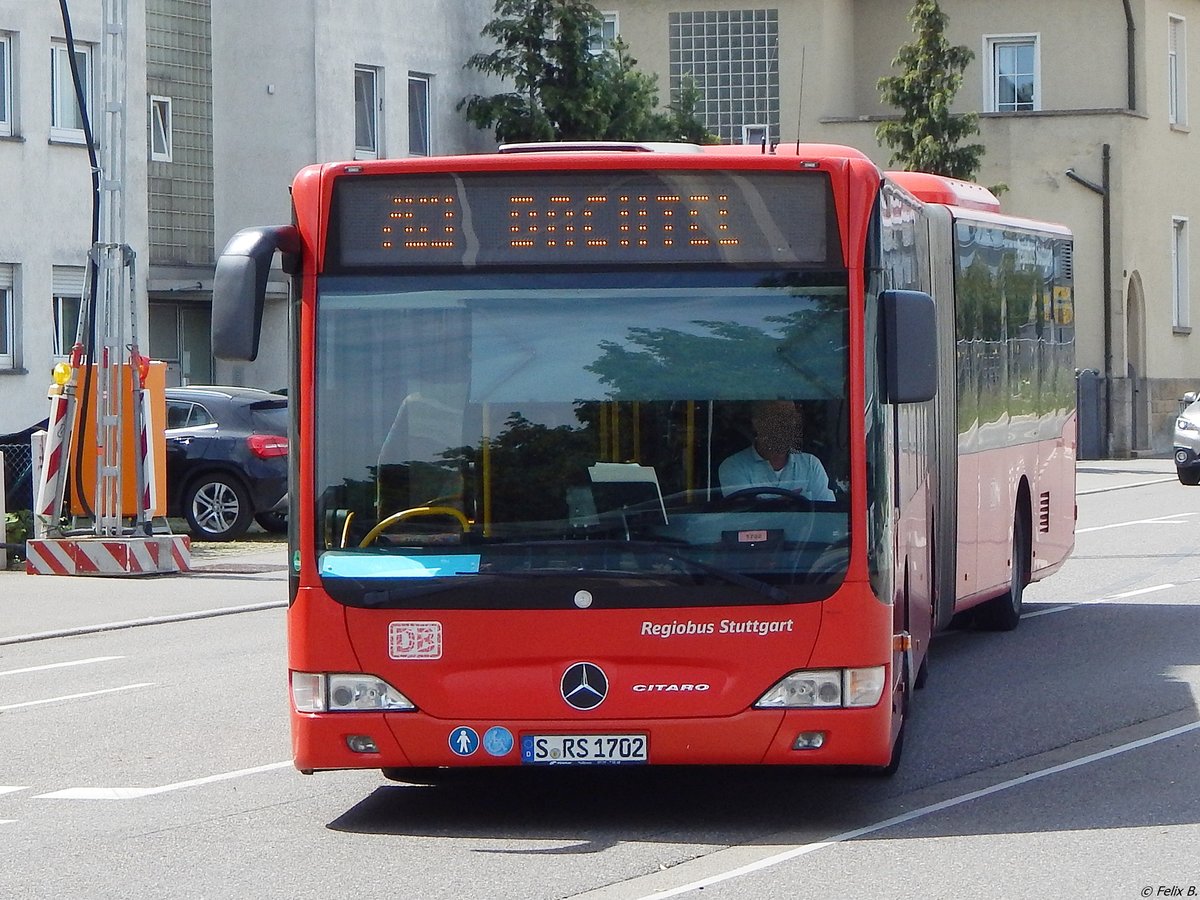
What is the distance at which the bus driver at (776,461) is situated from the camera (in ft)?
26.0

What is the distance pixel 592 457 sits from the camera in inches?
313

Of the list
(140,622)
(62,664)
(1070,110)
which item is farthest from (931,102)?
(62,664)

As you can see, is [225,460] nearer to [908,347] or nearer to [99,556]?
[99,556]

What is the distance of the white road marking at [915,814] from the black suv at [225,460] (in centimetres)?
1528

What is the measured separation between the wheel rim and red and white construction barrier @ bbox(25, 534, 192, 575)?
3499 millimetres

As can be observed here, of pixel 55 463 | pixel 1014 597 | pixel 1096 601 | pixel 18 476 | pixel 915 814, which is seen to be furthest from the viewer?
pixel 18 476

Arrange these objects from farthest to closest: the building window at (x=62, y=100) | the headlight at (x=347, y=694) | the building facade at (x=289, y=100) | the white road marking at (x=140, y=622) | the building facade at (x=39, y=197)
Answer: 1. the building facade at (x=289, y=100)
2. the building window at (x=62, y=100)
3. the building facade at (x=39, y=197)
4. the white road marking at (x=140, y=622)
5. the headlight at (x=347, y=694)

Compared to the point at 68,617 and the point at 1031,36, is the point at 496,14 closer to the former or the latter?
the point at 1031,36

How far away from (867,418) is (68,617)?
10.9m

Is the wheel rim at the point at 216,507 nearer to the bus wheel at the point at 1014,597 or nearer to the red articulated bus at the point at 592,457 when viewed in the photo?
the bus wheel at the point at 1014,597

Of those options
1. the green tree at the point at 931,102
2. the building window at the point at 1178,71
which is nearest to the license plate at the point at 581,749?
the green tree at the point at 931,102

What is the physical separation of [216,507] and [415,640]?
56.1ft

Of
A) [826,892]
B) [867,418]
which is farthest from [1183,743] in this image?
[826,892]

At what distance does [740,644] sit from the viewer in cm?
785
